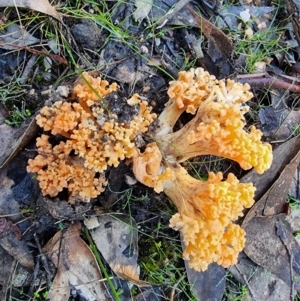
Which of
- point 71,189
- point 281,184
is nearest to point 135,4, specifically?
point 71,189

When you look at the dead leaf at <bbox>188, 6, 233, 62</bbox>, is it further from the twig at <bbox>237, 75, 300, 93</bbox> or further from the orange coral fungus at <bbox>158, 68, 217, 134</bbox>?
the orange coral fungus at <bbox>158, 68, 217, 134</bbox>

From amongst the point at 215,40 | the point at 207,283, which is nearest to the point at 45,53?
the point at 215,40

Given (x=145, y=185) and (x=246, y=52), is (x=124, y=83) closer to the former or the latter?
(x=145, y=185)

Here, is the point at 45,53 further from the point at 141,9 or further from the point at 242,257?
the point at 242,257

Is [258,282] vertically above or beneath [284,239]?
beneath

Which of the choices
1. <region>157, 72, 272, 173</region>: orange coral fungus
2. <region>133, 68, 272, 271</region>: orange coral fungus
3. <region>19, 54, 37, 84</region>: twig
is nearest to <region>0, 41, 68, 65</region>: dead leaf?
<region>19, 54, 37, 84</region>: twig

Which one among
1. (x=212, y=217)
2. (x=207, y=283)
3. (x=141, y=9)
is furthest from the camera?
(x=141, y=9)

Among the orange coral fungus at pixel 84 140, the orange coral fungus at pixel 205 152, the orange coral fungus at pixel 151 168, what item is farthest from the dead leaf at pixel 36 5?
the orange coral fungus at pixel 151 168
